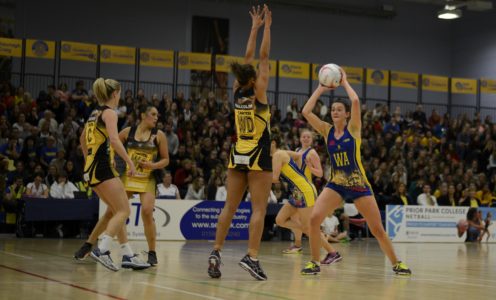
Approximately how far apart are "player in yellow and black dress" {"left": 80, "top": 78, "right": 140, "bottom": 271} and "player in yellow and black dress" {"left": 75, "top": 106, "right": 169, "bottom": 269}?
654 mm

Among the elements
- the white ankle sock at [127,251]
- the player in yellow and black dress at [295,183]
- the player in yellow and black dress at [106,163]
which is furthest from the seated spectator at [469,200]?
the player in yellow and black dress at [106,163]

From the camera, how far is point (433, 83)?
3183 centimetres

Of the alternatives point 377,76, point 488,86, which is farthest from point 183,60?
point 488,86

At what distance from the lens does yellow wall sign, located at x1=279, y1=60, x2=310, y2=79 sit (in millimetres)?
28609

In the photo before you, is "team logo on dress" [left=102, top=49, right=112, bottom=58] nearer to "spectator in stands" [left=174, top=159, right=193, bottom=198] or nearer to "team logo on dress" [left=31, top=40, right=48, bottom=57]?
"team logo on dress" [left=31, top=40, right=48, bottom=57]

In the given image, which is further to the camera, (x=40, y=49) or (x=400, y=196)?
(x=40, y=49)

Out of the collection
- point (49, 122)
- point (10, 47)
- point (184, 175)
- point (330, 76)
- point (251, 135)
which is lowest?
point (184, 175)

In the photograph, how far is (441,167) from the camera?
84.8 feet

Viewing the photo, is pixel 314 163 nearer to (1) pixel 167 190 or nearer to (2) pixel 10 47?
(1) pixel 167 190

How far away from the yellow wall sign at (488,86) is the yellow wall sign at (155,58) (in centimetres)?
1428

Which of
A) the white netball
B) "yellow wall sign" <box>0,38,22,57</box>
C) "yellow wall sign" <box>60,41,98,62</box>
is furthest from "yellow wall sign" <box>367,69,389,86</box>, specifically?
the white netball

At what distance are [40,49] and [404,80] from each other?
1504 centimetres

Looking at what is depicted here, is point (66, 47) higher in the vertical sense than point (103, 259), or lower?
higher

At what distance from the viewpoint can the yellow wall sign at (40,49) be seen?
80.8 ft
